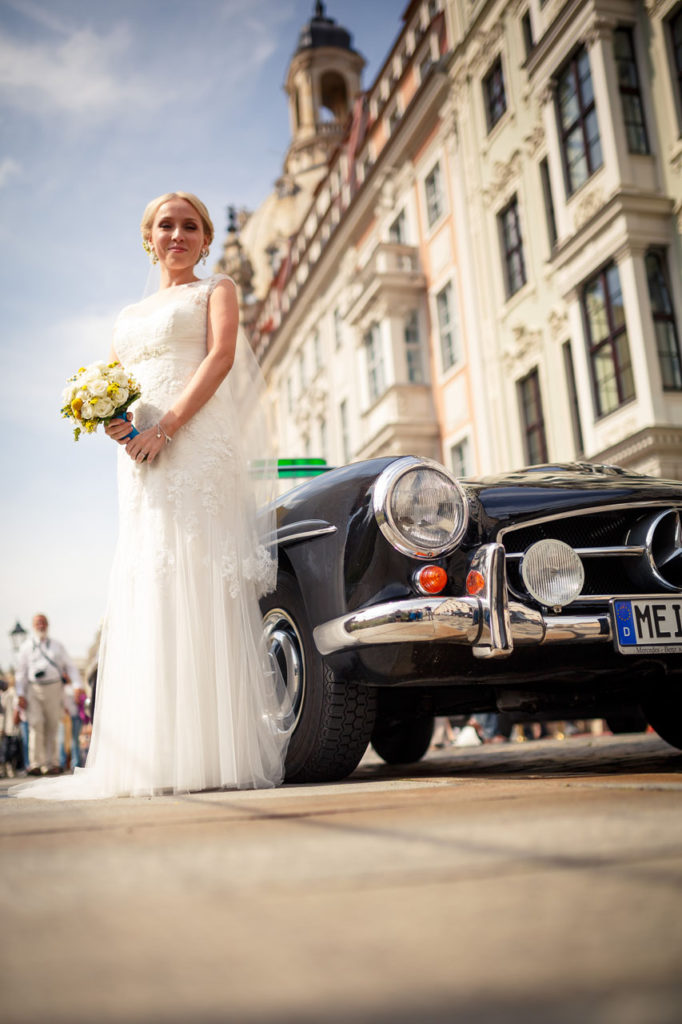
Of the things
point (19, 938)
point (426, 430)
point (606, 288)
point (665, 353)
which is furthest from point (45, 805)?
point (426, 430)

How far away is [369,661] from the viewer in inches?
114

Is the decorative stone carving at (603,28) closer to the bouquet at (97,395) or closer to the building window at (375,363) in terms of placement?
the building window at (375,363)

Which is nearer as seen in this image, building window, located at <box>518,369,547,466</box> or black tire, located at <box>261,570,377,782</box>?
black tire, located at <box>261,570,377,782</box>

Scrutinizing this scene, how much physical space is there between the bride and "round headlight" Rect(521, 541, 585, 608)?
949mm

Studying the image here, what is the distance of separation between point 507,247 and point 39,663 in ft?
39.5

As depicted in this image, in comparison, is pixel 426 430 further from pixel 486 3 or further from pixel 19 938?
pixel 19 938

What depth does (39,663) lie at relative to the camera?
29.8ft

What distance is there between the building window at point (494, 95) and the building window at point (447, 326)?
3169 millimetres

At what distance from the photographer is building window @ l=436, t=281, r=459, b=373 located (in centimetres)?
1955

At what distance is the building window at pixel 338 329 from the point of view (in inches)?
1033

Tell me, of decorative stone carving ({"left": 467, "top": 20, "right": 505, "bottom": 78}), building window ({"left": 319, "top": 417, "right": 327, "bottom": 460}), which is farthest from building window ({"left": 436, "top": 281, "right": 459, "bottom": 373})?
building window ({"left": 319, "top": 417, "right": 327, "bottom": 460})

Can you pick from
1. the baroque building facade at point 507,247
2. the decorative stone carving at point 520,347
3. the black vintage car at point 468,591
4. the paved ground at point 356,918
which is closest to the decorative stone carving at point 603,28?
the baroque building facade at point 507,247

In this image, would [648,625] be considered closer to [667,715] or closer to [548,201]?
[667,715]

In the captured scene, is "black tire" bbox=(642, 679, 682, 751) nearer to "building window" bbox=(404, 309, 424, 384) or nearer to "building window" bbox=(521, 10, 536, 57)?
"building window" bbox=(521, 10, 536, 57)
